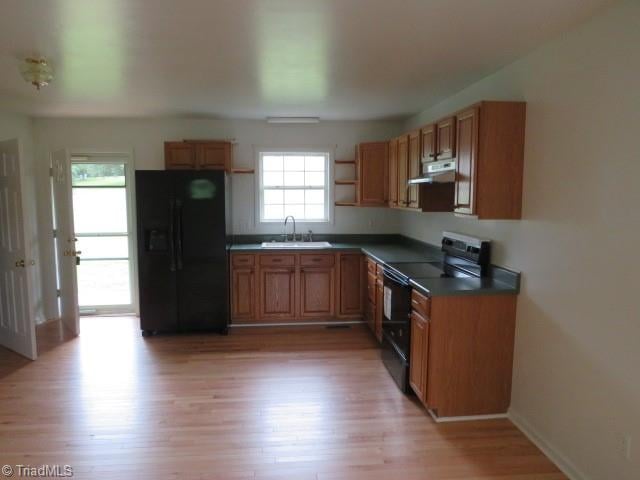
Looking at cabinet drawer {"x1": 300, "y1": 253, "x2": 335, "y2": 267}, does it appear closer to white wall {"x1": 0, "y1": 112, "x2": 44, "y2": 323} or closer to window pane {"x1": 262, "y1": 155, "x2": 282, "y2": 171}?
window pane {"x1": 262, "y1": 155, "x2": 282, "y2": 171}

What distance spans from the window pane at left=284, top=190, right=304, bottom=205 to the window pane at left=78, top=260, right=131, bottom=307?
2172 mm

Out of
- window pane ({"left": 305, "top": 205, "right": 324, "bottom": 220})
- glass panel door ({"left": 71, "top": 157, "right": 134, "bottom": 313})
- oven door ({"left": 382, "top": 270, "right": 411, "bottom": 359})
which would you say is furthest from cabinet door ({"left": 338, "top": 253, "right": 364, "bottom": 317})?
glass panel door ({"left": 71, "top": 157, "right": 134, "bottom": 313})

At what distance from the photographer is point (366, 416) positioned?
294cm

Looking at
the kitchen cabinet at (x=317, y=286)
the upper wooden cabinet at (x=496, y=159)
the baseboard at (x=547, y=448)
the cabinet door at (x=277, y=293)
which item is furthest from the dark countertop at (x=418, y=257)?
the baseboard at (x=547, y=448)

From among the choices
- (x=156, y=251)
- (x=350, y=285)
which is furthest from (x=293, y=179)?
(x=156, y=251)

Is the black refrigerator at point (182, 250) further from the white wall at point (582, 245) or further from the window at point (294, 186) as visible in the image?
the white wall at point (582, 245)

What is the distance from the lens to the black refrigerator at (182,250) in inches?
175

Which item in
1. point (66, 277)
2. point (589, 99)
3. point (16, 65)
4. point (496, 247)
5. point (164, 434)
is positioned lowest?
point (164, 434)

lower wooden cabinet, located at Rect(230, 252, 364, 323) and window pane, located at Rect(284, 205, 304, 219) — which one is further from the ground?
window pane, located at Rect(284, 205, 304, 219)

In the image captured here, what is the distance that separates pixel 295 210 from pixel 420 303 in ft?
9.17

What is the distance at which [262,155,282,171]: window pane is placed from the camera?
5.32 m

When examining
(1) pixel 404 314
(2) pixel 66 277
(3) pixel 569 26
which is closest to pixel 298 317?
(1) pixel 404 314

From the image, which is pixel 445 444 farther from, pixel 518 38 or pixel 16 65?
pixel 16 65

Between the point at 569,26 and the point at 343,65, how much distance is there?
4.43 feet
